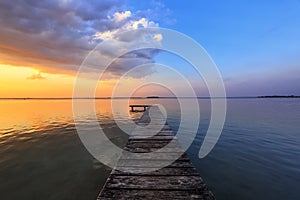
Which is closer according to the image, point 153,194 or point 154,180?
point 153,194

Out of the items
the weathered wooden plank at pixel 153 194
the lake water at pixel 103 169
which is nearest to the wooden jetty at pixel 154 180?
the weathered wooden plank at pixel 153 194

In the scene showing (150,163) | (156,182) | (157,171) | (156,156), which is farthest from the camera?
(156,156)

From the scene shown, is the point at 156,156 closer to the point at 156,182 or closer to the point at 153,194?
the point at 156,182

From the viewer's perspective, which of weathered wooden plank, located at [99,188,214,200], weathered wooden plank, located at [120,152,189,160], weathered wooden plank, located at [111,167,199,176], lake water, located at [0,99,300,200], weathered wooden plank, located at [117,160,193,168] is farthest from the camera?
weathered wooden plank, located at [120,152,189,160]

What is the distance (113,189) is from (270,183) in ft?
17.8

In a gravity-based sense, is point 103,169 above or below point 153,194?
below

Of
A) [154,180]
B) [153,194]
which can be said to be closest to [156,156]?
[154,180]

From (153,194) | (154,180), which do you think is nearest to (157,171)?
(154,180)

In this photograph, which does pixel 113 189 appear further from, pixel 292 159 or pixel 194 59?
pixel 194 59

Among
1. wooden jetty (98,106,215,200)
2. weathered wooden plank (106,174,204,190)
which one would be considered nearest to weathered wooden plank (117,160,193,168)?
wooden jetty (98,106,215,200)

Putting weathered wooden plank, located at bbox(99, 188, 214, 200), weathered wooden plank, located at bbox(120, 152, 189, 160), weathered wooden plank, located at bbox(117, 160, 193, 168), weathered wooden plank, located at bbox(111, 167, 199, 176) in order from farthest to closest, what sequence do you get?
weathered wooden plank, located at bbox(120, 152, 189, 160) → weathered wooden plank, located at bbox(117, 160, 193, 168) → weathered wooden plank, located at bbox(111, 167, 199, 176) → weathered wooden plank, located at bbox(99, 188, 214, 200)

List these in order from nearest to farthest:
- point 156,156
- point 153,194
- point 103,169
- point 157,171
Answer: point 153,194 < point 157,171 < point 156,156 < point 103,169

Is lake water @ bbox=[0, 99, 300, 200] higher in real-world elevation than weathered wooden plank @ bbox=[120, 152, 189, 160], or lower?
lower

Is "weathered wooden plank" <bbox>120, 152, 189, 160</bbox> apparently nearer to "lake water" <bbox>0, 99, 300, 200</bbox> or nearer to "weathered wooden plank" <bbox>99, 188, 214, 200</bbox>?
"lake water" <bbox>0, 99, 300, 200</bbox>
